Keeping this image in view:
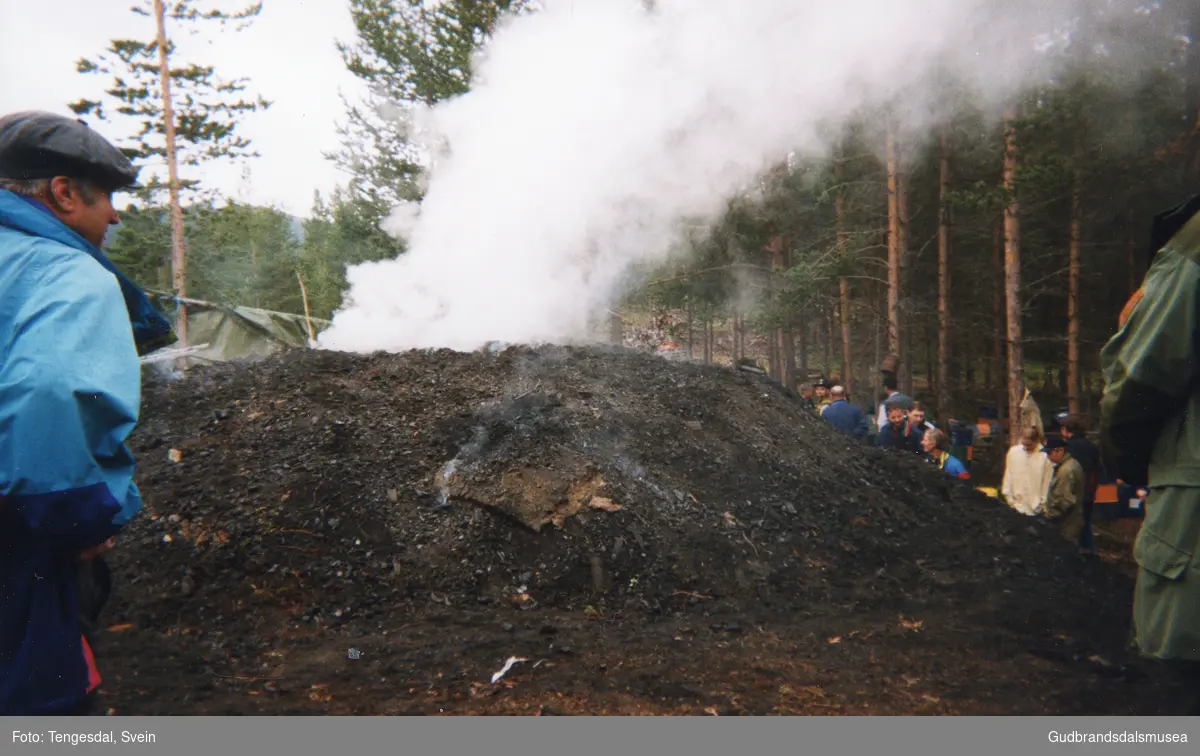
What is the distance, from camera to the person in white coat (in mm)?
7055

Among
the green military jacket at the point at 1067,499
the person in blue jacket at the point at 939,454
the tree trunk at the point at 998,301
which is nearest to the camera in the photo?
the green military jacket at the point at 1067,499

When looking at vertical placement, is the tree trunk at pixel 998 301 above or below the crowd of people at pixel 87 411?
above

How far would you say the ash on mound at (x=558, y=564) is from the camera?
3.21 m

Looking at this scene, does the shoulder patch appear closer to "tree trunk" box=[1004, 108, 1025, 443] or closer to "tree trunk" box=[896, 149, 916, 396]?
"tree trunk" box=[1004, 108, 1025, 443]

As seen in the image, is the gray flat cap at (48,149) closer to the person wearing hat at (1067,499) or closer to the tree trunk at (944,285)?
the person wearing hat at (1067,499)

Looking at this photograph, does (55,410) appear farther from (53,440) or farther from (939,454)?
(939,454)

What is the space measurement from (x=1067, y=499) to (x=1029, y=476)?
415 mm

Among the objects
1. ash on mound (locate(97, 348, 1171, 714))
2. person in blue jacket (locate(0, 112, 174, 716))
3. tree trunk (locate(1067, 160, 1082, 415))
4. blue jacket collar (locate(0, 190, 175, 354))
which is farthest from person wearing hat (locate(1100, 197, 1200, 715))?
tree trunk (locate(1067, 160, 1082, 415))

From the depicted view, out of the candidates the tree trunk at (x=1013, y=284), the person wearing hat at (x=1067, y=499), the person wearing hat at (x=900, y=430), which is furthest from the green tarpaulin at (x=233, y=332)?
the tree trunk at (x=1013, y=284)

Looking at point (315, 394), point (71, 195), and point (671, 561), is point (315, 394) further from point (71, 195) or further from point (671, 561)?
point (71, 195)

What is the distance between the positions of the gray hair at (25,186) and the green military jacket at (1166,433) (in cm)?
302

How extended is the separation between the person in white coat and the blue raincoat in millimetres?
7728


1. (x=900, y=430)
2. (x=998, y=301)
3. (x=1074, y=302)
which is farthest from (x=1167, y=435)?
(x=998, y=301)

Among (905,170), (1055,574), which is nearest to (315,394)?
(1055,574)
